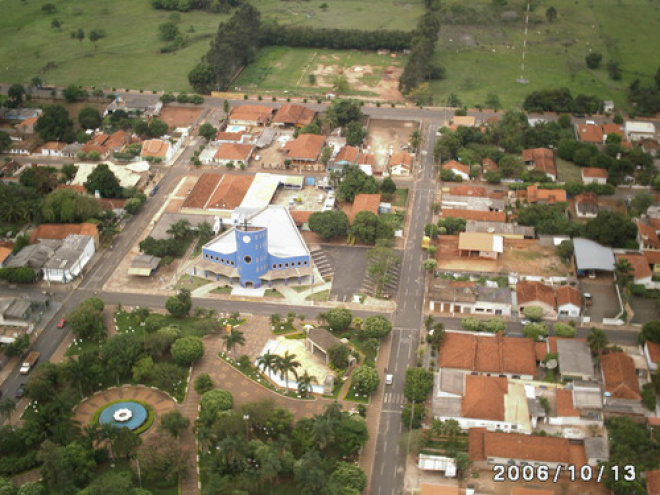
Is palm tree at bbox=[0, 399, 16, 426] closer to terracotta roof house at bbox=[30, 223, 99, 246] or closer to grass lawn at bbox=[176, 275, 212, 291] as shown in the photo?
grass lawn at bbox=[176, 275, 212, 291]

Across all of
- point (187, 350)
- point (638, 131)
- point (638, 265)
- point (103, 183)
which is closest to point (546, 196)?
point (638, 265)

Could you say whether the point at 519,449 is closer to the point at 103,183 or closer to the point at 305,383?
the point at 305,383

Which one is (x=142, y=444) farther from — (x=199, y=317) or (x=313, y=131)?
(x=313, y=131)

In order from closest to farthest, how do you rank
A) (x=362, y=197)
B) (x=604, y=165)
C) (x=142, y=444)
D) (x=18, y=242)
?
(x=142, y=444) → (x=18, y=242) → (x=362, y=197) → (x=604, y=165)

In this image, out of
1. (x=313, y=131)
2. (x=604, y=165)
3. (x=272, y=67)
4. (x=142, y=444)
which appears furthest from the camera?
(x=272, y=67)

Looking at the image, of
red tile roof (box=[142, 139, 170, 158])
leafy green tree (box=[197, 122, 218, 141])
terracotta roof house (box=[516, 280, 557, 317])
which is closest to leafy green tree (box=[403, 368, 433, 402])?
→ terracotta roof house (box=[516, 280, 557, 317])

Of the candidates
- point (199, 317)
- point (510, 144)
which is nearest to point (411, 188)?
point (510, 144)

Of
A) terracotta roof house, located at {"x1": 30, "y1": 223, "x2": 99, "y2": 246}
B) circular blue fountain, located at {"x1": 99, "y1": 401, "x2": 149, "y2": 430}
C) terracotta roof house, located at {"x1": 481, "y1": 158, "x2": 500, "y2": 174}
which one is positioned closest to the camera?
circular blue fountain, located at {"x1": 99, "y1": 401, "x2": 149, "y2": 430}
